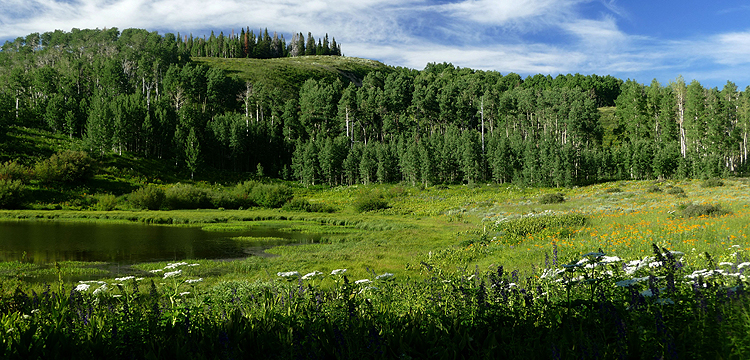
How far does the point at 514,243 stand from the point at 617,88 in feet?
658

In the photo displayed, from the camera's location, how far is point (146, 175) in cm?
7206

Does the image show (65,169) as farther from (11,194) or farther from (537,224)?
(537,224)

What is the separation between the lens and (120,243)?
28.9m

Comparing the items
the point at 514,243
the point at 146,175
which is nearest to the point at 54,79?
the point at 146,175

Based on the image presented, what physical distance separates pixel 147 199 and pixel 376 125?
66.7m

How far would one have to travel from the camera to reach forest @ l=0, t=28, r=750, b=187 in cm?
7494

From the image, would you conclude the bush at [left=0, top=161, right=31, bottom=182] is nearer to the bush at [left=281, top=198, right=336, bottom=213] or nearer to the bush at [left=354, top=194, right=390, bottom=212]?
the bush at [left=281, top=198, right=336, bottom=213]

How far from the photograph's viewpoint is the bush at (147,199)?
5653 cm

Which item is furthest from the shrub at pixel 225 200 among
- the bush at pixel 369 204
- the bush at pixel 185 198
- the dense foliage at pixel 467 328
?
the dense foliage at pixel 467 328

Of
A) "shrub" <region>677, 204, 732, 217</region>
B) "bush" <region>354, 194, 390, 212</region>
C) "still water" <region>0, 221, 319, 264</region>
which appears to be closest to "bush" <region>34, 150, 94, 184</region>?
"still water" <region>0, 221, 319, 264</region>

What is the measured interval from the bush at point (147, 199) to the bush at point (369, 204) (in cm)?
2726

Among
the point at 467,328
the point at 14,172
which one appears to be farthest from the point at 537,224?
the point at 14,172

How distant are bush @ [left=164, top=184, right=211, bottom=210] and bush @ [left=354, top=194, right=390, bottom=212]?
22569 mm

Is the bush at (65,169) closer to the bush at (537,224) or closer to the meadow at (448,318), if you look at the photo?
the bush at (537,224)
